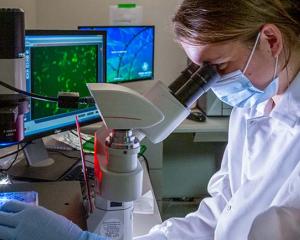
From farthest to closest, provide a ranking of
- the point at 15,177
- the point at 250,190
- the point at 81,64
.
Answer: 1. the point at 81,64
2. the point at 15,177
3. the point at 250,190

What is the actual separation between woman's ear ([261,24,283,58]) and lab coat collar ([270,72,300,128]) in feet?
0.33

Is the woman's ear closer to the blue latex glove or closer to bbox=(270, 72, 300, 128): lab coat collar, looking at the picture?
bbox=(270, 72, 300, 128): lab coat collar

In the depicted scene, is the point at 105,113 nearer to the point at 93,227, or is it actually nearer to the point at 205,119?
the point at 93,227

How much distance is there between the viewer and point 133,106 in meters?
0.80

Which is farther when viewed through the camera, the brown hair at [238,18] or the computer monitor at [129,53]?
the computer monitor at [129,53]

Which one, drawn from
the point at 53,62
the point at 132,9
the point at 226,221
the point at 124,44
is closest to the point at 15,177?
the point at 53,62

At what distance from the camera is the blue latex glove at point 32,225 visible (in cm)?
82

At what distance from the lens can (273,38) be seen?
1.02 m

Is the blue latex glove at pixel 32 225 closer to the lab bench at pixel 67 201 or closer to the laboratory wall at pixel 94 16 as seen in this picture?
the lab bench at pixel 67 201

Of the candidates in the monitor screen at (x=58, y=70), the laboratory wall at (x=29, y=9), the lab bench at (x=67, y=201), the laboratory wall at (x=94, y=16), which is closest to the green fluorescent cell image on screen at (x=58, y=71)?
the monitor screen at (x=58, y=70)

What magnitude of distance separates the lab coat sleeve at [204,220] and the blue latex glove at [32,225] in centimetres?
41

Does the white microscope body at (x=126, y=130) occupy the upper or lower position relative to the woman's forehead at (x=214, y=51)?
lower

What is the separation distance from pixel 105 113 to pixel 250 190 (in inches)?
20.9

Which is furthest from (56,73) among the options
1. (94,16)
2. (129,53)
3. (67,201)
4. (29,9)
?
(94,16)
